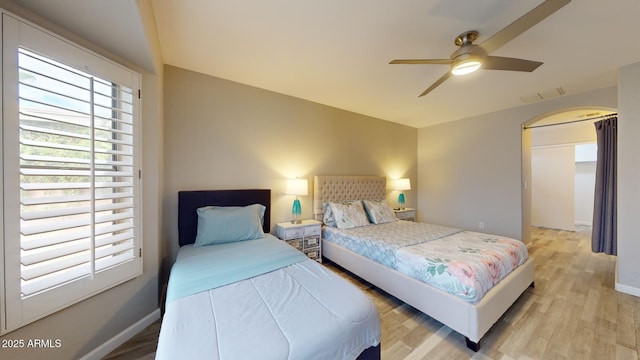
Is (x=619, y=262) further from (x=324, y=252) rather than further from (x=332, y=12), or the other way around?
(x=332, y=12)

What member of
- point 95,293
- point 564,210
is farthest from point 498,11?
point 564,210

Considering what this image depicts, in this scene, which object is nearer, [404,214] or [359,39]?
[359,39]

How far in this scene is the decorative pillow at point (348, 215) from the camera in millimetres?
3288

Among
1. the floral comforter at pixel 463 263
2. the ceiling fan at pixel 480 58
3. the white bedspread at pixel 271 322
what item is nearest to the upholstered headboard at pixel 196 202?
the white bedspread at pixel 271 322

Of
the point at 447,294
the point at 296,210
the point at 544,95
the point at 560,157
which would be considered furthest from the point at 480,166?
the point at 296,210

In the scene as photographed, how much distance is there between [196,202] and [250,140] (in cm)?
104

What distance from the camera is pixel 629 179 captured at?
247 centimetres

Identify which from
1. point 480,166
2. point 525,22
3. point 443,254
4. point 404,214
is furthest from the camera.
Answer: point 404,214

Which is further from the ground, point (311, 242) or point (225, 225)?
point (225, 225)

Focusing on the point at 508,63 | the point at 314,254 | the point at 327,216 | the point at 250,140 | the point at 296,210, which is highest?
the point at 508,63

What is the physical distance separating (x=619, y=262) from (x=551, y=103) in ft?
7.49

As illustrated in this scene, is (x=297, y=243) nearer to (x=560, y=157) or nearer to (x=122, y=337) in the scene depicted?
(x=122, y=337)

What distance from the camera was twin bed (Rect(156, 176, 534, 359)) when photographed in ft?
3.34

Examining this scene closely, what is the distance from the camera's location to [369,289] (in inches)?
104
